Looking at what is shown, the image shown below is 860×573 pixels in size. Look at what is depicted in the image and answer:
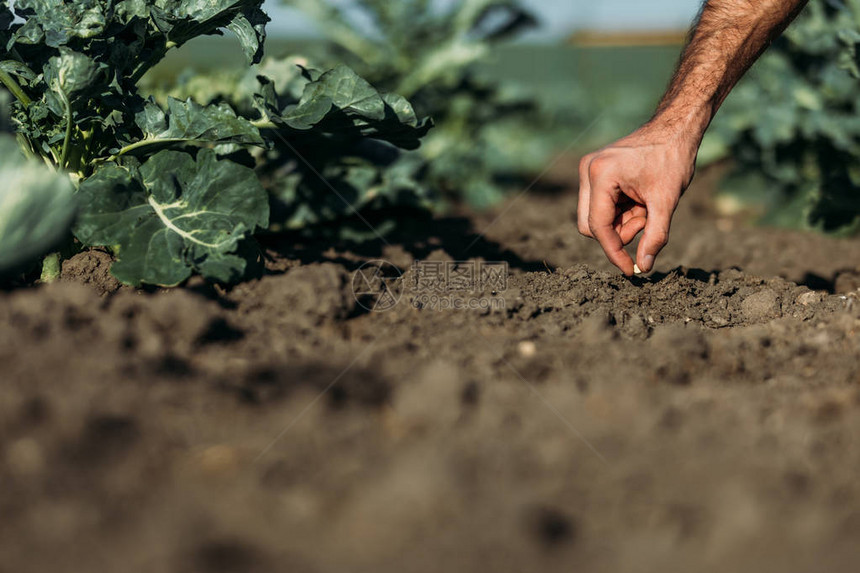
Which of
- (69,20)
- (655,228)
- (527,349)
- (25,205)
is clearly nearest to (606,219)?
(655,228)

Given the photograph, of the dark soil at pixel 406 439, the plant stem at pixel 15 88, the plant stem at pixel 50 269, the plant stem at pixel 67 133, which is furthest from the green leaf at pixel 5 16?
the dark soil at pixel 406 439

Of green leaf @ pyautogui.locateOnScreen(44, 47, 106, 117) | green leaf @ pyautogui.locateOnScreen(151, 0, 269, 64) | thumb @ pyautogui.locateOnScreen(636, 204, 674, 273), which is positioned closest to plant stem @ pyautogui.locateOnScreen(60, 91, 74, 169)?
green leaf @ pyautogui.locateOnScreen(44, 47, 106, 117)

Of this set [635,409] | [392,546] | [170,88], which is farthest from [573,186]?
[392,546]

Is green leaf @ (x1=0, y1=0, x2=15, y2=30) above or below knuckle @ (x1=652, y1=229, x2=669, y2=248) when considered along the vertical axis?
above

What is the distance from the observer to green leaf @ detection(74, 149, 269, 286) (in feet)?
6.21

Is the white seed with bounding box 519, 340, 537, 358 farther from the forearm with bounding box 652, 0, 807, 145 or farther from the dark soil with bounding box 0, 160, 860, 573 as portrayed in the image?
the forearm with bounding box 652, 0, 807, 145

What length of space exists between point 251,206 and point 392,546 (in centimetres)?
122

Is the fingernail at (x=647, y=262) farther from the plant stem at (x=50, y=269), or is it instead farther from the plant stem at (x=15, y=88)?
the plant stem at (x=15, y=88)

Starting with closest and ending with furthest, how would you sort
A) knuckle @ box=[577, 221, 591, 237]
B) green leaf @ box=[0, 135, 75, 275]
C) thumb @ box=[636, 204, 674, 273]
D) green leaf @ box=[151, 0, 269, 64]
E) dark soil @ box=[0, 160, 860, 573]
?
dark soil @ box=[0, 160, 860, 573]
green leaf @ box=[0, 135, 75, 275]
thumb @ box=[636, 204, 674, 273]
green leaf @ box=[151, 0, 269, 64]
knuckle @ box=[577, 221, 591, 237]

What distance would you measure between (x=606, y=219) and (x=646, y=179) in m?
0.16

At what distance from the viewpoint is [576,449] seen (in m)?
1.23

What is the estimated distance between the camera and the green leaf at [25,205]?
1657 mm

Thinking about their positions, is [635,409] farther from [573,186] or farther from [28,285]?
[573,186]

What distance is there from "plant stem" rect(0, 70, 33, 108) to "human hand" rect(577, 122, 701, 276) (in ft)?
5.43
